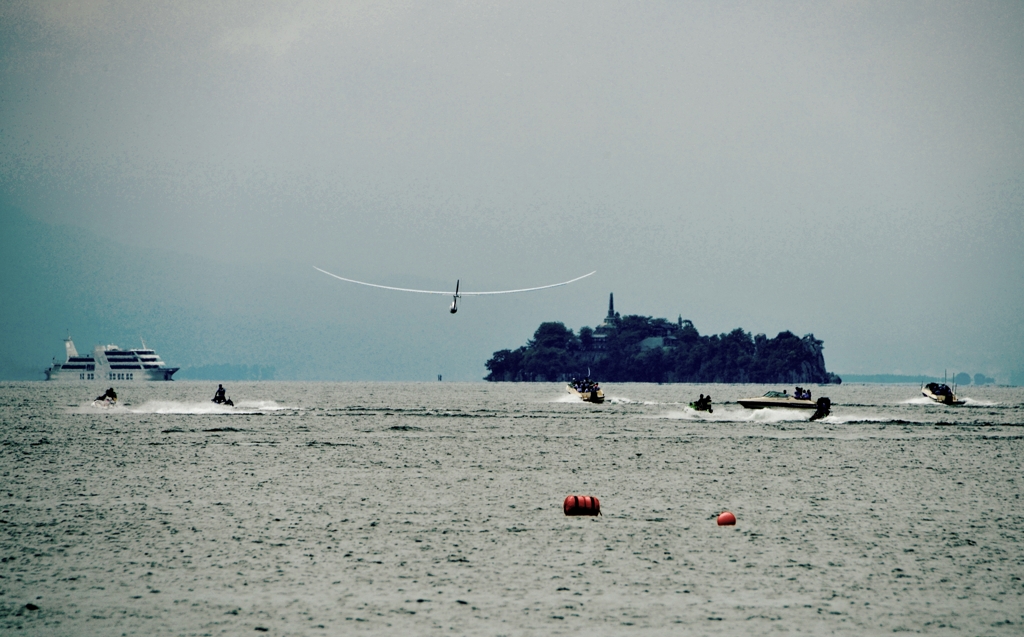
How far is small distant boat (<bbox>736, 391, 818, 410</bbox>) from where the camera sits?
73.5 metres

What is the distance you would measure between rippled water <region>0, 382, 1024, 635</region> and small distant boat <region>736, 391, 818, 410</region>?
3122 cm

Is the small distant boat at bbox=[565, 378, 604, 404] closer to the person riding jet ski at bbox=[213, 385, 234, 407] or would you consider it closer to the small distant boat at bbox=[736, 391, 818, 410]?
the small distant boat at bbox=[736, 391, 818, 410]

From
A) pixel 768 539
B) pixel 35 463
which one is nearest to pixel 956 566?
pixel 768 539

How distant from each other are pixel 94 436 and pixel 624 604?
4172 cm

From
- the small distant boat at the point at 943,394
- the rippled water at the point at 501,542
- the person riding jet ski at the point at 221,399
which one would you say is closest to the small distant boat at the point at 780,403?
the rippled water at the point at 501,542

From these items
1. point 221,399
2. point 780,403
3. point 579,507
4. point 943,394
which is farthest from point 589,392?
point 579,507

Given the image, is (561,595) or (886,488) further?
(886,488)

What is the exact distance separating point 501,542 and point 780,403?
58.3m

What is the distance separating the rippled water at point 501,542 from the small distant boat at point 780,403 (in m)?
31.2

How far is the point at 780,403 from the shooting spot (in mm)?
74812

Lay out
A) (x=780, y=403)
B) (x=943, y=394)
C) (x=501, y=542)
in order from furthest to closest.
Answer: (x=943, y=394) < (x=780, y=403) < (x=501, y=542)

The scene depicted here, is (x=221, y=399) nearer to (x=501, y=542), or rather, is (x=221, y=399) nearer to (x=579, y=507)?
(x=579, y=507)

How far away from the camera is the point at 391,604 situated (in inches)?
589

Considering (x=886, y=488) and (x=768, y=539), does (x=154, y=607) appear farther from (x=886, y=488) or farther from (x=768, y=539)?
(x=886, y=488)
